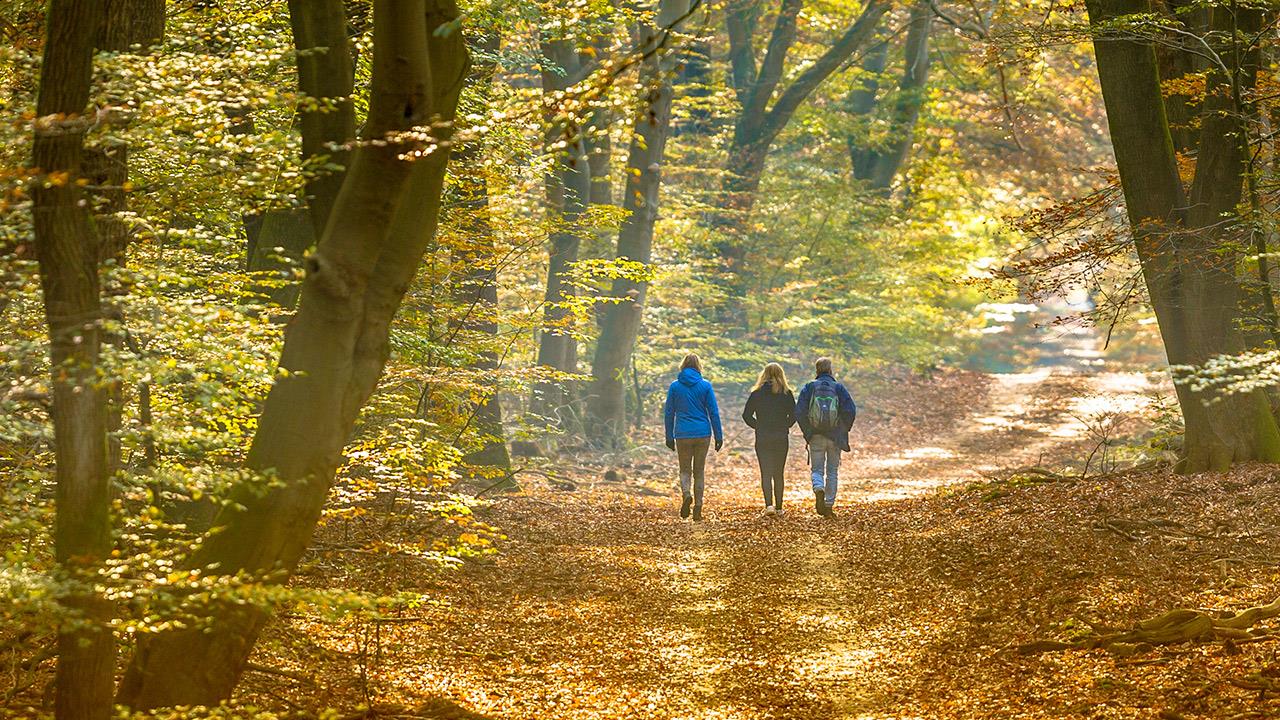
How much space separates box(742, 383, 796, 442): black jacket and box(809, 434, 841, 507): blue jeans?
47 centimetres

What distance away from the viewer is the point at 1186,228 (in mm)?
9297

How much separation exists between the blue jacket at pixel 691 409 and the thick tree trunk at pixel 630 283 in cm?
484

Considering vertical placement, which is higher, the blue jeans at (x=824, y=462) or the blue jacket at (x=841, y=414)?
the blue jacket at (x=841, y=414)

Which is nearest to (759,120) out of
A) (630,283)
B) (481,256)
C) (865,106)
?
(865,106)

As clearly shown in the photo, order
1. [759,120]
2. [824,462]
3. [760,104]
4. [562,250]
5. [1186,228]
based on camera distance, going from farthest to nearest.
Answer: [759,120]
[760,104]
[562,250]
[824,462]
[1186,228]

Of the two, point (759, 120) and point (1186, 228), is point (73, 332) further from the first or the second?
point (759, 120)

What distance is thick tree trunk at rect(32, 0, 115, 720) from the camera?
14.4 ft

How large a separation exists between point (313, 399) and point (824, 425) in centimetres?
825

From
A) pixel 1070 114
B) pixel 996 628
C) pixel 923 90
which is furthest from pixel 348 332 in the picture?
pixel 1070 114

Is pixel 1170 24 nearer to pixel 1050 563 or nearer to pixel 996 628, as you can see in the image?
pixel 1050 563

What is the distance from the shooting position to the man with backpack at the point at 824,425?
487 inches

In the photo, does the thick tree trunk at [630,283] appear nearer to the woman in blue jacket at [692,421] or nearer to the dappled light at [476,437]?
the dappled light at [476,437]

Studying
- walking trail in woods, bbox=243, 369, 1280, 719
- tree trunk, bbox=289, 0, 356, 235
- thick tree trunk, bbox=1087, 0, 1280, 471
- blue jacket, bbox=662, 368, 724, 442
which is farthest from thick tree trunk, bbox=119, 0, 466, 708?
blue jacket, bbox=662, 368, 724, 442

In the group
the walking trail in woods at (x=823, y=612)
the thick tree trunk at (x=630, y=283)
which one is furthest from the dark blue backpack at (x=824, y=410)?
the thick tree trunk at (x=630, y=283)
